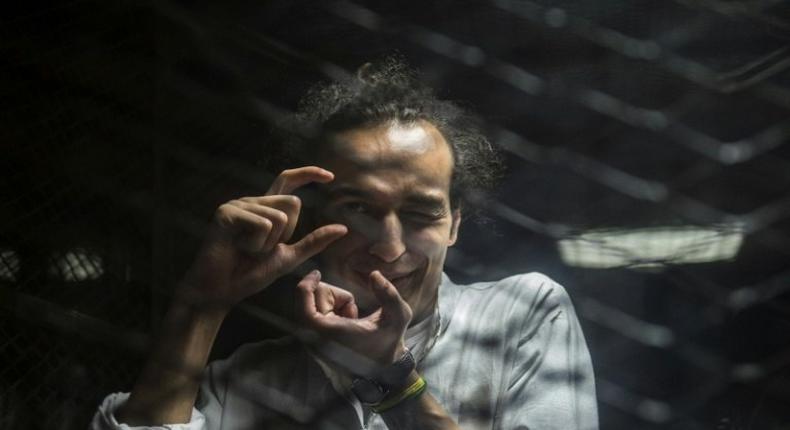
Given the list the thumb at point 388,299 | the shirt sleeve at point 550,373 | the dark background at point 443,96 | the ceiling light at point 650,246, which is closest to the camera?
the thumb at point 388,299

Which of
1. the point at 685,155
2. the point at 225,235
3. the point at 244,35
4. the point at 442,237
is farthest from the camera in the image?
the point at 685,155

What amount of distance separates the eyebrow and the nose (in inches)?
0.8

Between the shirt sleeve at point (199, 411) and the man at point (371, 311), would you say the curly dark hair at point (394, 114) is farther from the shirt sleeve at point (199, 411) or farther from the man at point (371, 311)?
the shirt sleeve at point (199, 411)

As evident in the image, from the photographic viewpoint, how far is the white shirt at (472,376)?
2.77 ft

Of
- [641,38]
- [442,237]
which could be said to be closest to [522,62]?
[641,38]

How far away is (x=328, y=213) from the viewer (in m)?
0.83

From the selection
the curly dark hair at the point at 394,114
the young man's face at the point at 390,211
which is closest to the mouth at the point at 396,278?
the young man's face at the point at 390,211

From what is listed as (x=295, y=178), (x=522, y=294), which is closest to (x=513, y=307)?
(x=522, y=294)

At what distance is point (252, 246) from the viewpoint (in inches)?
30.6

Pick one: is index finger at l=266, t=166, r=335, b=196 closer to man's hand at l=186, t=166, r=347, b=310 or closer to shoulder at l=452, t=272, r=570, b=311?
man's hand at l=186, t=166, r=347, b=310

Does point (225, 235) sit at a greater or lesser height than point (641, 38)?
lesser

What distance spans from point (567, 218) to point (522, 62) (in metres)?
0.19

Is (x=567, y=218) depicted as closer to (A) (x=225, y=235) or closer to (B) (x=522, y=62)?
(B) (x=522, y=62)

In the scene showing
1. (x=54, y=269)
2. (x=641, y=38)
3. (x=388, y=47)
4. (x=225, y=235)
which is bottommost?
(x=54, y=269)
